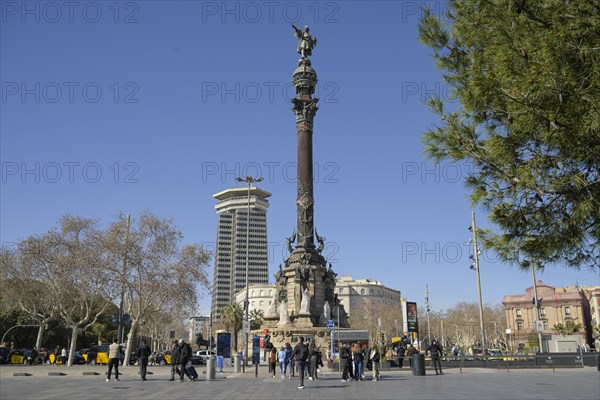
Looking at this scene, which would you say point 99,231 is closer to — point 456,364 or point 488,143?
point 456,364

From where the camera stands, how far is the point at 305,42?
55.4 metres

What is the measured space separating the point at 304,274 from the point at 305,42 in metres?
24.6

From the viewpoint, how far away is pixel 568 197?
31.5 feet

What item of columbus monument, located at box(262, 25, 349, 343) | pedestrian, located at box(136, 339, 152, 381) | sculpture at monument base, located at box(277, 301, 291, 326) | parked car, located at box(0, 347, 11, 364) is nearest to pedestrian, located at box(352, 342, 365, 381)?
pedestrian, located at box(136, 339, 152, 381)

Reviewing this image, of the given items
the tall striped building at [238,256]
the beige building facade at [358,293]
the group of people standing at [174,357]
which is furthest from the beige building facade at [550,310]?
the tall striped building at [238,256]

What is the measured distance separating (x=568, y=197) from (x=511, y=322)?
9873cm

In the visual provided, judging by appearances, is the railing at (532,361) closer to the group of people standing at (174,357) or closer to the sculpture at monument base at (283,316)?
the group of people standing at (174,357)

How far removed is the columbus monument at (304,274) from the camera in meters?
45.2

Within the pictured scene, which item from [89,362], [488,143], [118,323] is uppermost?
[488,143]

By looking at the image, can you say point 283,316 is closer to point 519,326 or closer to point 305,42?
point 305,42

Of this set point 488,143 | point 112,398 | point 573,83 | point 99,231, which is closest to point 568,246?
point 488,143

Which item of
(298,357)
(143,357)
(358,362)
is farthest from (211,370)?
(358,362)

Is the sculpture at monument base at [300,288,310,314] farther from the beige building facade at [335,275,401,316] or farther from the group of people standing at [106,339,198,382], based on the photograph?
the beige building facade at [335,275,401,316]

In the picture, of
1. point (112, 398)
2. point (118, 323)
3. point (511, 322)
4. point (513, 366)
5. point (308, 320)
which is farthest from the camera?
point (511, 322)
